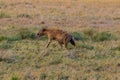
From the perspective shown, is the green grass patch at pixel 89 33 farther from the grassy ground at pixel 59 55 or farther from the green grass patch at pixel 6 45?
the green grass patch at pixel 6 45

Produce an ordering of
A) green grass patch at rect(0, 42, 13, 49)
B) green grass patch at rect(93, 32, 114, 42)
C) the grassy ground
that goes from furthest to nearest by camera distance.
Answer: green grass patch at rect(93, 32, 114, 42), green grass patch at rect(0, 42, 13, 49), the grassy ground

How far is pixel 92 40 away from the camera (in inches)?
634

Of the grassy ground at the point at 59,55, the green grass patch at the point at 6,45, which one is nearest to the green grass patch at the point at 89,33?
the grassy ground at the point at 59,55

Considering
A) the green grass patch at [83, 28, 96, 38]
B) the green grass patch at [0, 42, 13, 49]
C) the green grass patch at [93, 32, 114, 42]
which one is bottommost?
the green grass patch at [83, 28, 96, 38]

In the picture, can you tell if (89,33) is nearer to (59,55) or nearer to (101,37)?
(101,37)

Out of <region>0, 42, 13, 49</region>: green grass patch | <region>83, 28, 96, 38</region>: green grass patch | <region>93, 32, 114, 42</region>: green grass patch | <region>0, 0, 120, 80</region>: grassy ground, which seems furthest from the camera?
<region>83, 28, 96, 38</region>: green grass patch

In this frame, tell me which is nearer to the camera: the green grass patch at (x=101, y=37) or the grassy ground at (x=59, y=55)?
the grassy ground at (x=59, y=55)

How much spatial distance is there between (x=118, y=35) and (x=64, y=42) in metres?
4.28

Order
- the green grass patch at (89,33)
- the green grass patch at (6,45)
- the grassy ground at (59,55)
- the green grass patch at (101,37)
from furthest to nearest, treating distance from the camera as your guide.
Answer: the green grass patch at (89,33) < the green grass patch at (101,37) < the green grass patch at (6,45) < the grassy ground at (59,55)

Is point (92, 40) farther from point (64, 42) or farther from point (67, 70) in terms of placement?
point (67, 70)

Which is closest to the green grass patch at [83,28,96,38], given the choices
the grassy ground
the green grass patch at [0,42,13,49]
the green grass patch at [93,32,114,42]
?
the grassy ground

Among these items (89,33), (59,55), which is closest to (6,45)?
(59,55)

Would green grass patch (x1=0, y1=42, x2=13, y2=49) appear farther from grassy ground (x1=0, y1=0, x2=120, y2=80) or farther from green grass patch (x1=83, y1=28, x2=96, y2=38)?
green grass patch (x1=83, y1=28, x2=96, y2=38)

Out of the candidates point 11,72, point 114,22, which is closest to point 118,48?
point 11,72
